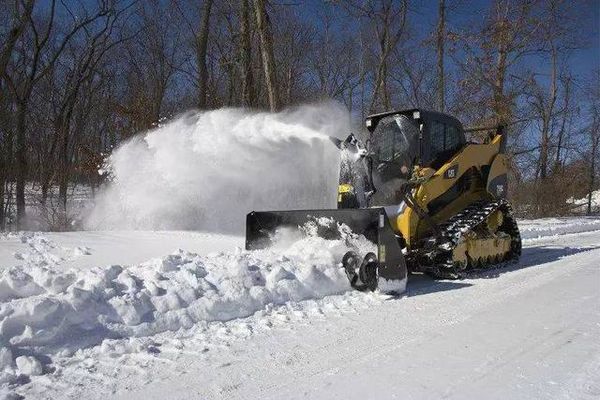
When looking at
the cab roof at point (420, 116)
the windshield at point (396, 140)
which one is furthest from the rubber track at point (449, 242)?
the cab roof at point (420, 116)

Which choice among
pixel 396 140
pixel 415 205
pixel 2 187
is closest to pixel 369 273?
pixel 415 205

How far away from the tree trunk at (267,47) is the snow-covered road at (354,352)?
779 cm

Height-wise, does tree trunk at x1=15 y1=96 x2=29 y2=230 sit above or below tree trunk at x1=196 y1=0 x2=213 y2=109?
below

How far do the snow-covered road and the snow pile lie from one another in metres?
0.04

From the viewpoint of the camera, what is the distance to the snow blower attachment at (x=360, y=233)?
5.99 meters

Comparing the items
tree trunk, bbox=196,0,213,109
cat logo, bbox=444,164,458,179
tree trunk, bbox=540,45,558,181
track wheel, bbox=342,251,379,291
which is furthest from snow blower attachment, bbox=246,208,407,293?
tree trunk, bbox=540,45,558,181

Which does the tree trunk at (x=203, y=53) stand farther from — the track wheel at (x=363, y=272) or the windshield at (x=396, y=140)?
the track wheel at (x=363, y=272)

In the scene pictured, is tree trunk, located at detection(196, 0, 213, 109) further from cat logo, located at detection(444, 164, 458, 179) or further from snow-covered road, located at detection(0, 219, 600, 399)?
snow-covered road, located at detection(0, 219, 600, 399)

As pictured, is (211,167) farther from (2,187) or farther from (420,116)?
(2,187)

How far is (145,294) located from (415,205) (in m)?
3.84

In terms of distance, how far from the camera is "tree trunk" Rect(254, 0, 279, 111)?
13.0 meters

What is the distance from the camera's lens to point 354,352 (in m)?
4.01

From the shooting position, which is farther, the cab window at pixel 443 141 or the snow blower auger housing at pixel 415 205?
the cab window at pixel 443 141

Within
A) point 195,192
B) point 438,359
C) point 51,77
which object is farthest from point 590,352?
point 51,77
